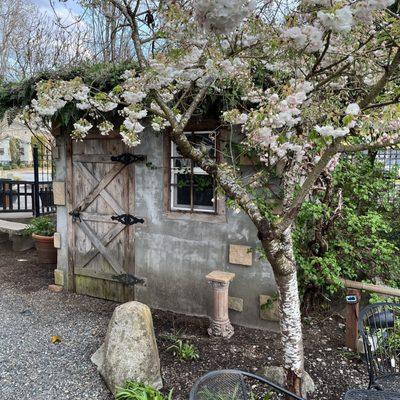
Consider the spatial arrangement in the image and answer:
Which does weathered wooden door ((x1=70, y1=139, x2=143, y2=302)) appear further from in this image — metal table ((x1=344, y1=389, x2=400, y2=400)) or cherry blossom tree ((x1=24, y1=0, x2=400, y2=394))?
metal table ((x1=344, y1=389, x2=400, y2=400))

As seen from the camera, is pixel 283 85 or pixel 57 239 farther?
pixel 57 239

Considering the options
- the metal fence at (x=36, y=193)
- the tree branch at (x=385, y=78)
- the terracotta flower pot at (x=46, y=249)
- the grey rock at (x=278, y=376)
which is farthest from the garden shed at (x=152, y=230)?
the metal fence at (x=36, y=193)

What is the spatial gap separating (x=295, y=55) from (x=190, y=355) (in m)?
2.58

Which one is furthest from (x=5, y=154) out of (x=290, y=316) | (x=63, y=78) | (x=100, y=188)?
(x=290, y=316)

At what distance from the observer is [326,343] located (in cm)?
365

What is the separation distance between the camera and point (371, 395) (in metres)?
2.18

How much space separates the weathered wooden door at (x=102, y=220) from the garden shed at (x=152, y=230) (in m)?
0.01

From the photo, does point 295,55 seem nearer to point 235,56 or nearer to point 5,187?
point 235,56

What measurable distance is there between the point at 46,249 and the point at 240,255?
3854mm

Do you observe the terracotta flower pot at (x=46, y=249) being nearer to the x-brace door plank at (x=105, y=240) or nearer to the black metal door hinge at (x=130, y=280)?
the x-brace door plank at (x=105, y=240)

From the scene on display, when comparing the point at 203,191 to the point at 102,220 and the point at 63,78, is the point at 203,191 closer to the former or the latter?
the point at 102,220

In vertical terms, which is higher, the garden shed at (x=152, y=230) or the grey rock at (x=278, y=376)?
the garden shed at (x=152, y=230)

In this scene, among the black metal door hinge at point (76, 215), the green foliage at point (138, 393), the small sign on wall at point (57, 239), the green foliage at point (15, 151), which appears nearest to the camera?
the green foliage at point (138, 393)

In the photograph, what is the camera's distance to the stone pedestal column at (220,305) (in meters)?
3.79
